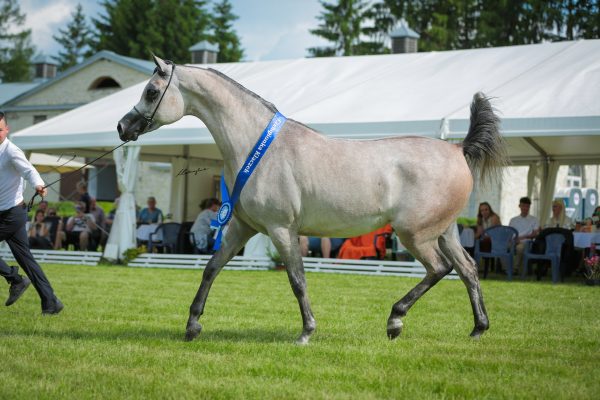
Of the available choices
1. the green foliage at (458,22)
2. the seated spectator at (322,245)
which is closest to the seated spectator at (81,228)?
the seated spectator at (322,245)

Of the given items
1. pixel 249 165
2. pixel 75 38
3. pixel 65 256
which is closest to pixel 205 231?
pixel 65 256

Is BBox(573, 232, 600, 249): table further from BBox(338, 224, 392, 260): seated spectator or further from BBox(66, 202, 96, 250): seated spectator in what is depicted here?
BBox(66, 202, 96, 250): seated spectator

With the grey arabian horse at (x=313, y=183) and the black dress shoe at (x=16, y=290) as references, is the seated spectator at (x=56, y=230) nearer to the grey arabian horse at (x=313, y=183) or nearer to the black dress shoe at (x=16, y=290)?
the black dress shoe at (x=16, y=290)

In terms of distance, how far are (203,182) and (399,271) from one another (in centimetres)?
885

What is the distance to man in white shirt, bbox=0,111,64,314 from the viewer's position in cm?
784

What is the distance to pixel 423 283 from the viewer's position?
667 cm

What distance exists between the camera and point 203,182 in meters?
22.3

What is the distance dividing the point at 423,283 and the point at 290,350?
4.34 feet

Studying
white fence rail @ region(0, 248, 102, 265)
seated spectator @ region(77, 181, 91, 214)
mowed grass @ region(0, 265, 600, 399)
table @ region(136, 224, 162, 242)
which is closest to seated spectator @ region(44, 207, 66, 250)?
seated spectator @ region(77, 181, 91, 214)

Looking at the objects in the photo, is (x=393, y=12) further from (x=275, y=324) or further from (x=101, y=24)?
(x=275, y=324)

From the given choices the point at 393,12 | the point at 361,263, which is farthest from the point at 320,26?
the point at 361,263

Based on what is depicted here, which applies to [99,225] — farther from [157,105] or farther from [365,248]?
[157,105]

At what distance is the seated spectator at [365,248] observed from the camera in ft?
52.1

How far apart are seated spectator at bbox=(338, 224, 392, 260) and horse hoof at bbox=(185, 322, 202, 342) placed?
31.2 feet
